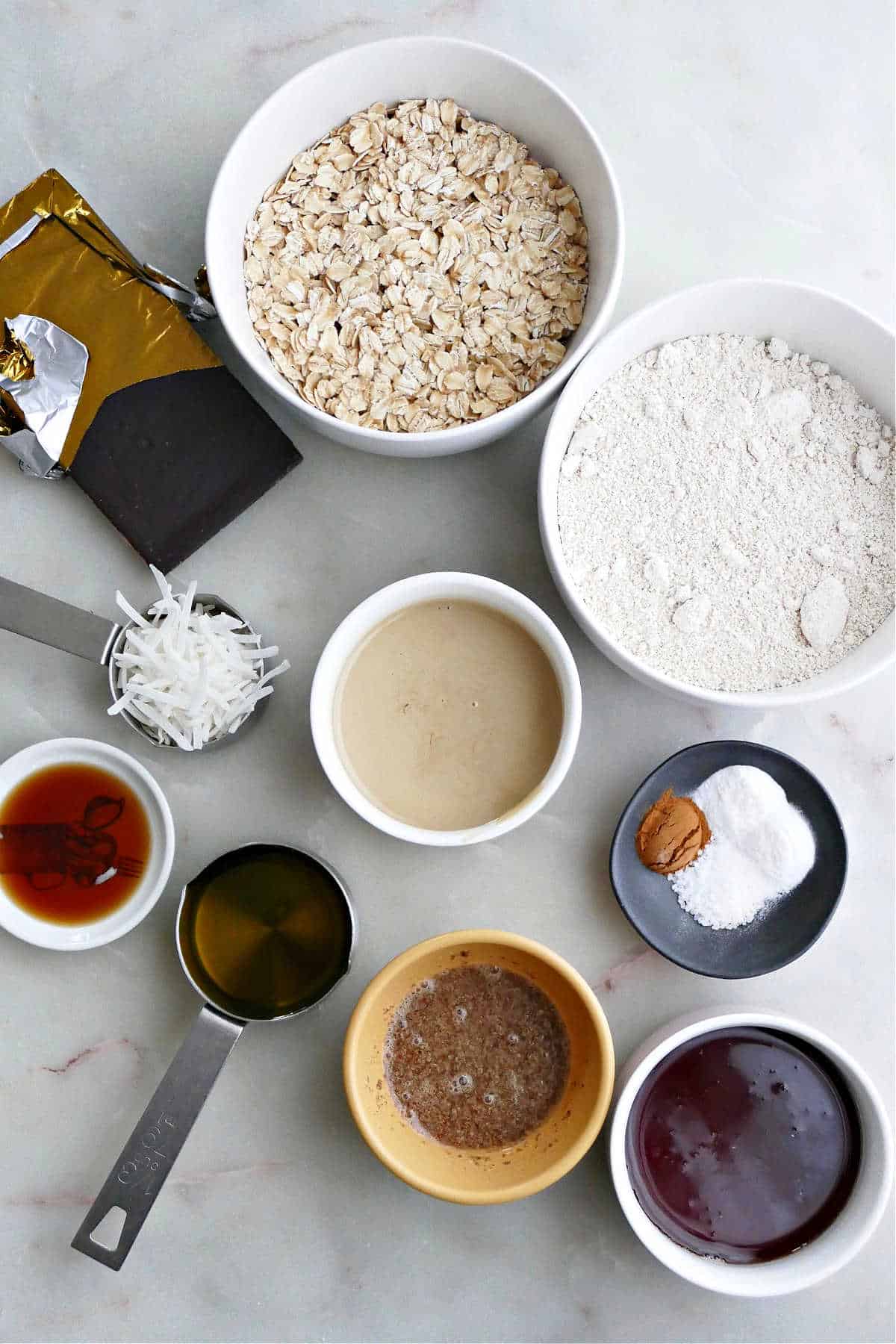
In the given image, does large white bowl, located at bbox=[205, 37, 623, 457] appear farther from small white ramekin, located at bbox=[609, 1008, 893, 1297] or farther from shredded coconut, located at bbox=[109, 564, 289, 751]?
small white ramekin, located at bbox=[609, 1008, 893, 1297]

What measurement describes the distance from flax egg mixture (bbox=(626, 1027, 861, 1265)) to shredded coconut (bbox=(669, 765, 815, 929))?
0.17 meters

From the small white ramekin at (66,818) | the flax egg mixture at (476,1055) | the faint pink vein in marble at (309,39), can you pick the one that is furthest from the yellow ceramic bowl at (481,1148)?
the faint pink vein in marble at (309,39)

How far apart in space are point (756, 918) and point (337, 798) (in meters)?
0.58

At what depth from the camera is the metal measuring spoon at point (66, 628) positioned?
1.24m

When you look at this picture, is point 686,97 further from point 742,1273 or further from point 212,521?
point 742,1273

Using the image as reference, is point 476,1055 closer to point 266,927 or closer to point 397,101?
point 266,927

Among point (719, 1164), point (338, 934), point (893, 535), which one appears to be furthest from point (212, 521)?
point (719, 1164)

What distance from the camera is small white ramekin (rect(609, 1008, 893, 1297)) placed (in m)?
1.18

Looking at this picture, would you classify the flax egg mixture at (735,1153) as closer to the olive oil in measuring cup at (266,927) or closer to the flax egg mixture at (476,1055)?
the flax egg mixture at (476,1055)

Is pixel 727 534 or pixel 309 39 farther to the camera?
pixel 309 39

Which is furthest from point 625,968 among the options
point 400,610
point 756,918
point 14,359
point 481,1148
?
point 14,359

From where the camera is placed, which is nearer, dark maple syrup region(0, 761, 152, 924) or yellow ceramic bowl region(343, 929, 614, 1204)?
yellow ceramic bowl region(343, 929, 614, 1204)

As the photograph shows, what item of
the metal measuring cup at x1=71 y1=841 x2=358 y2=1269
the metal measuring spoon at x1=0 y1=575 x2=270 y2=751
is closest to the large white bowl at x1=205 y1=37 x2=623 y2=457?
the metal measuring spoon at x1=0 y1=575 x2=270 y2=751

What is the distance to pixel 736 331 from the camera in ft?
4.11
